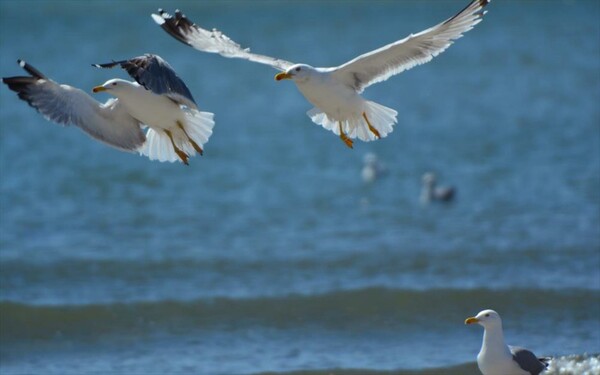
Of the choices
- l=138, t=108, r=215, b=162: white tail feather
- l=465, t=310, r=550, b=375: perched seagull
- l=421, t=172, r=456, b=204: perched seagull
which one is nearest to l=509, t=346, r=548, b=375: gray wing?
l=465, t=310, r=550, b=375: perched seagull

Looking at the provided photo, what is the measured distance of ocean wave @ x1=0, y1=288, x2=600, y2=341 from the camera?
1000 centimetres

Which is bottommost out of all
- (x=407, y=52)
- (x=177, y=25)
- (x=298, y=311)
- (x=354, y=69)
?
(x=298, y=311)

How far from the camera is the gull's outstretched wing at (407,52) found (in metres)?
7.66

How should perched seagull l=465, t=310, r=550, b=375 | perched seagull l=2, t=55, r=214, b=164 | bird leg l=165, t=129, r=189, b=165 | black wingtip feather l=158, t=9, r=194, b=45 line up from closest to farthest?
perched seagull l=465, t=310, r=550, b=375, perched seagull l=2, t=55, r=214, b=164, bird leg l=165, t=129, r=189, b=165, black wingtip feather l=158, t=9, r=194, b=45

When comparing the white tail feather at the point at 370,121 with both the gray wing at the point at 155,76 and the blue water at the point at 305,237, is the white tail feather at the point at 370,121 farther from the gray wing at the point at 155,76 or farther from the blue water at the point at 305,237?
the blue water at the point at 305,237

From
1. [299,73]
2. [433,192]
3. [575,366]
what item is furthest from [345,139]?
[433,192]

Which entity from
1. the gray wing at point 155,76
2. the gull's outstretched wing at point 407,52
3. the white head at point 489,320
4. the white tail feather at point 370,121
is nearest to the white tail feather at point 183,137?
the gray wing at point 155,76

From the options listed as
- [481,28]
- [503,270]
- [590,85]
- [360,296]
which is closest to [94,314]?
[360,296]

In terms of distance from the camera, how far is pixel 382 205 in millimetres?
14711

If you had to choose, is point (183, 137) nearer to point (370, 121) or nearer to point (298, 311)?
point (370, 121)

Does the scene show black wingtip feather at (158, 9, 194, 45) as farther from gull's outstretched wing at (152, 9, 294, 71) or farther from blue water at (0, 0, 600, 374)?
blue water at (0, 0, 600, 374)

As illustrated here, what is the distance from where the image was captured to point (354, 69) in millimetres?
7852

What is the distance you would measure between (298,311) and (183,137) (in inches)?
119

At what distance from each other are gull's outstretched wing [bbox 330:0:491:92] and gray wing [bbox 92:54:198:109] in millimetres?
1104
